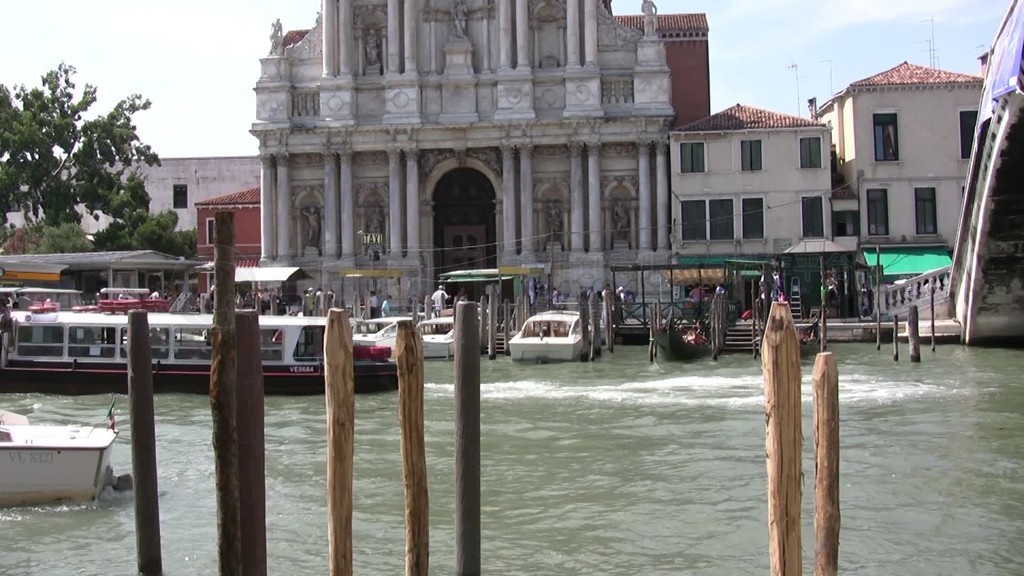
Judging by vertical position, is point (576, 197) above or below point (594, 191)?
below

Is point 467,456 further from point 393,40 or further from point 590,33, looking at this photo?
point 393,40

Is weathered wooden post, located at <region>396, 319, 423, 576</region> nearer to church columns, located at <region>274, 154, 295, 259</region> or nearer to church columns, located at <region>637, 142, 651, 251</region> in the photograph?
church columns, located at <region>637, 142, 651, 251</region>

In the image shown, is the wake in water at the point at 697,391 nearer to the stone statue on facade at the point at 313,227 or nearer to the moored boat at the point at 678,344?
the moored boat at the point at 678,344

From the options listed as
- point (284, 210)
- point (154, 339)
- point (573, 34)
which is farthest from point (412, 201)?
point (154, 339)

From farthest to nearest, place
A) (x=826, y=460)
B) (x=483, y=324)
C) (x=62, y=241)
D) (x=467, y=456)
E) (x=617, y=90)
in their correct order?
(x=62, y=241), (x=617, y=90), (x=483, y=324), (x=467, y=456), (x=826, y=460)

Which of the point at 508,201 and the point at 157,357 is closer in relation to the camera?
the point at 157,357

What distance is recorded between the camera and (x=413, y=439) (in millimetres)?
7355

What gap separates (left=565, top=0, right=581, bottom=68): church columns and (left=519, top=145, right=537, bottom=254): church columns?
289 centimetres

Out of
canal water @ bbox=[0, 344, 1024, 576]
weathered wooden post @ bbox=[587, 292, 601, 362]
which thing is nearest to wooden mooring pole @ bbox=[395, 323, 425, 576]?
canal water @ bbox=[0, 344, 1024, 576]

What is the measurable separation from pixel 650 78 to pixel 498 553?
28053 millimetres

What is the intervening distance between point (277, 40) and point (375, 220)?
21.4 feet

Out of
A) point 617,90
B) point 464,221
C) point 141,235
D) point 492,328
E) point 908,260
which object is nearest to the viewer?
point 492,328

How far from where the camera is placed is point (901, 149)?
33.6m

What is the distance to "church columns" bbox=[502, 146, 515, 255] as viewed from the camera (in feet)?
120
